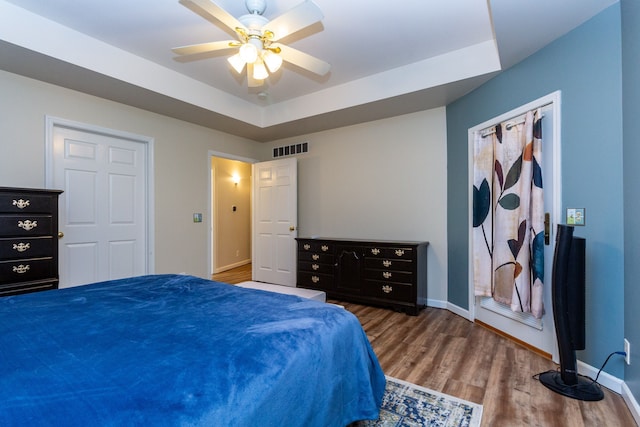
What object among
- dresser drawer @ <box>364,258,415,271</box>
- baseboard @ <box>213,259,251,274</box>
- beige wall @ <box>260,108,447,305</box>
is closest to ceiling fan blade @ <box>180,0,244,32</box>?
beige wall @ <box>260,108,447,305</box>

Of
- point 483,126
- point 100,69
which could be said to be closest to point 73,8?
point 100,69

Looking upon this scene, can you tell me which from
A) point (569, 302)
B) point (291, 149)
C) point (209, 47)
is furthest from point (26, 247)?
point (569, 302)

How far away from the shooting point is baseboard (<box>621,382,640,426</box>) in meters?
1.71

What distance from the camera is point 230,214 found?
6.71 meters

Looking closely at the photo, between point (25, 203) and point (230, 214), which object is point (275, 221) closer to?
point (230, 214)

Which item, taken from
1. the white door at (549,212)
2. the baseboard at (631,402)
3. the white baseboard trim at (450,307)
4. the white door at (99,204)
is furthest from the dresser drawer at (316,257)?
the baseboard at (631,402)

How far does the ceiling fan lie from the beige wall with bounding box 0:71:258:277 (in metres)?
1.83

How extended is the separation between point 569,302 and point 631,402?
60 centimetres

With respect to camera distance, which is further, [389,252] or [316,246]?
[316,246]

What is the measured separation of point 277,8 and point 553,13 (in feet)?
6.46

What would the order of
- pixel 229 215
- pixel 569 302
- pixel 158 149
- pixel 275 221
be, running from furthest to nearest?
pixel 229 215 < pixel 275 221 < pixel 158 149 < pixel 569 302

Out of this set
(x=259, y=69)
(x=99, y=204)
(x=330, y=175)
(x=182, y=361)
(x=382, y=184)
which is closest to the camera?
(x=182, y=361)

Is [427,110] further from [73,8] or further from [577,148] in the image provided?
[73,8]

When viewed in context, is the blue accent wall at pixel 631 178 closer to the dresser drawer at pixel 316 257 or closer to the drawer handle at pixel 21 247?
the dresser drawer at pixel 316 257
